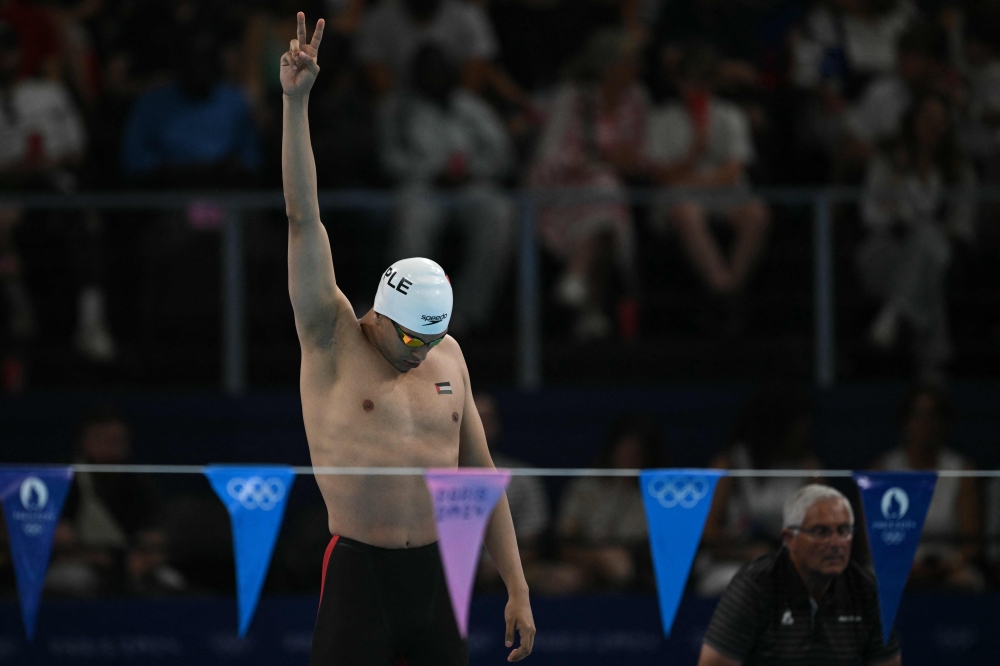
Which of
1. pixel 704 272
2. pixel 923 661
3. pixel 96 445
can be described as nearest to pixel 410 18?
pixel 704 272

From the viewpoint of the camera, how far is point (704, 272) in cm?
903

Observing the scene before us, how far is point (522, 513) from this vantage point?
8.08 m

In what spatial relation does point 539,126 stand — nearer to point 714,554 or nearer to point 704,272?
point 704,272

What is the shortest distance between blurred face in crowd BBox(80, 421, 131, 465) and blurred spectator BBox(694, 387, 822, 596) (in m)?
3.27

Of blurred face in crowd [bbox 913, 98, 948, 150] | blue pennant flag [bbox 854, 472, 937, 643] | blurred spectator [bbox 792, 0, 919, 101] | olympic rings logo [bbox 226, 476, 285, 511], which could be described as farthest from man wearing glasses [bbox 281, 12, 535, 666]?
blurred spectator [bbox 792, 0, 919, 101]

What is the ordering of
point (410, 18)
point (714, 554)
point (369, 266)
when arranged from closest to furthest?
point (714, 554)
point (369, 266)
point (410, 18)

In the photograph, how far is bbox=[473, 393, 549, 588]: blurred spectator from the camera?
7949 mm

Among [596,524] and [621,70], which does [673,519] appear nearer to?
[596,524]

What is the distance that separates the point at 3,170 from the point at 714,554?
485 centimetres

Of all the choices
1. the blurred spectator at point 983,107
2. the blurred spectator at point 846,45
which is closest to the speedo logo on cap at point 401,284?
the blurred spectator at point 846,45

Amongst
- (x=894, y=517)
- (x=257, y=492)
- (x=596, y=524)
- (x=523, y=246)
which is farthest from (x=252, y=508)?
(x=523, y=246)

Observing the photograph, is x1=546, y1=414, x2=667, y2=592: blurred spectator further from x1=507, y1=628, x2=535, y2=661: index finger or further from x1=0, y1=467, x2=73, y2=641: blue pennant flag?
x1=0, y1=467, x2=73, y2=641: blue pennant flag

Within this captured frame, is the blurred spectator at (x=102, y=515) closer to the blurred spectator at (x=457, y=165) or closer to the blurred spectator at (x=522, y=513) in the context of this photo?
the blurred spectator at (x=522, y=513)

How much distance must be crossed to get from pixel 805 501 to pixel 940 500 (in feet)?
9.17
